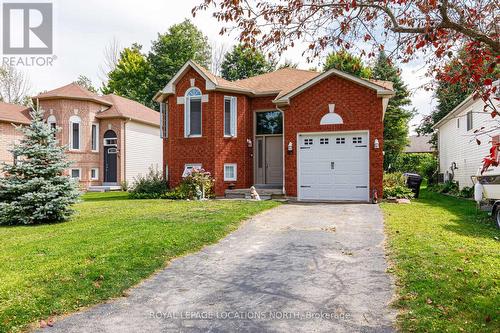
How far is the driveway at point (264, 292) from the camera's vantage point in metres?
3.89

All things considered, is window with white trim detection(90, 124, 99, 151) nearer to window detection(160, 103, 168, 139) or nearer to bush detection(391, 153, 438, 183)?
window detection(160, 103, 168, 139)

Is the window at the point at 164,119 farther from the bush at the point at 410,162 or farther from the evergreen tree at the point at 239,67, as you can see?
the bush at the point at 410,162

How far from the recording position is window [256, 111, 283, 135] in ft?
54.8

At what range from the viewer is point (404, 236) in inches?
293

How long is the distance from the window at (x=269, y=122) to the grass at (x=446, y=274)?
8.54 m

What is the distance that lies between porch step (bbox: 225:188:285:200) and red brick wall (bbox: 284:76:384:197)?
2.00 feet

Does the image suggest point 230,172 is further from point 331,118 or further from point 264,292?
point 264,292

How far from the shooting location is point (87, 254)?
627cm

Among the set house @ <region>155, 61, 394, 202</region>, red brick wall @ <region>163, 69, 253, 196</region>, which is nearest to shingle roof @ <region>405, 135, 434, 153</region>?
house @ <region>155, 61, 394, 202</region>

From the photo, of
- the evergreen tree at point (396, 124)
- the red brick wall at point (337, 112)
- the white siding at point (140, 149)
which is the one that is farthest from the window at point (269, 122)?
the evergreen tree at point (396, 124)

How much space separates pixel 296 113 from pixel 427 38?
1009 centimetres

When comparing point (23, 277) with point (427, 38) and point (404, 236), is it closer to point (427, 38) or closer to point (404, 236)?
point (427, 38)

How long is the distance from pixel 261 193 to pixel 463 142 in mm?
11659

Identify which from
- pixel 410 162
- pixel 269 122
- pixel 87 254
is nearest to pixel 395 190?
pixel 269 122
